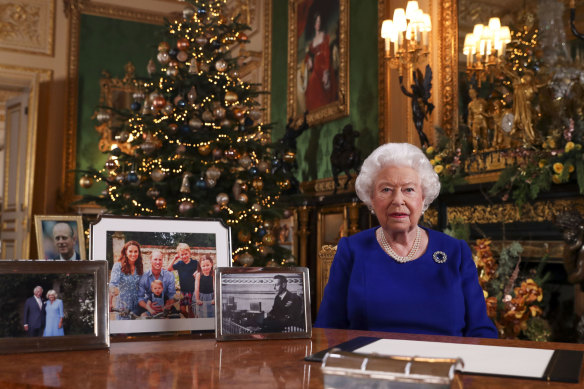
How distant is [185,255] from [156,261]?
0.25ft

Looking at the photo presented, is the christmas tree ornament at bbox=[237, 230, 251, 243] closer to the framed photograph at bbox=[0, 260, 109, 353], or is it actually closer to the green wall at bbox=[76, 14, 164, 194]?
the framed photograph at bbox=[0, 260, 109, 353]

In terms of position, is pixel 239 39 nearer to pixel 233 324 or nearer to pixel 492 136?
pixel 492 136

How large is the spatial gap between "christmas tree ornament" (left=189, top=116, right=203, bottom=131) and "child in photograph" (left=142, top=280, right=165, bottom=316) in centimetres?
390

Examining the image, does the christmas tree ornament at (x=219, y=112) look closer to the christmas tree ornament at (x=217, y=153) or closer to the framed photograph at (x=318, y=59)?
the christmas tree ornament at (x=217, y=153)

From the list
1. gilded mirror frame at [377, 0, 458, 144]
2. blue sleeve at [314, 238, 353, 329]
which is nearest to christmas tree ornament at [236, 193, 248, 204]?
gilded mirror frame at [377, 0, 458, 144]

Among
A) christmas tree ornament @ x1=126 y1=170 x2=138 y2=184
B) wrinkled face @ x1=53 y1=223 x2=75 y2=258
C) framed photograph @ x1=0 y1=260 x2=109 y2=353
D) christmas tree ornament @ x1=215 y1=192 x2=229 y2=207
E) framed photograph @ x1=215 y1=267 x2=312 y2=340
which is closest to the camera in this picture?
framed photograph @ x1=0 y1=260 x2=109 y2=353

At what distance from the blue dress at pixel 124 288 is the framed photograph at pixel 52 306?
13 centimetres

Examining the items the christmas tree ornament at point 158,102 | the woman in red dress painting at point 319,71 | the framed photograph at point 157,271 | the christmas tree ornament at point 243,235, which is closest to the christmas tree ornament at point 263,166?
the christmas tree ornament at point 243,235

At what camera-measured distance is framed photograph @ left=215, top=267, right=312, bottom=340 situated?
4.73 feet

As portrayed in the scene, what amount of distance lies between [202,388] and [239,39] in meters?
5.13

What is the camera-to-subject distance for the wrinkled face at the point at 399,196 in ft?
6.32

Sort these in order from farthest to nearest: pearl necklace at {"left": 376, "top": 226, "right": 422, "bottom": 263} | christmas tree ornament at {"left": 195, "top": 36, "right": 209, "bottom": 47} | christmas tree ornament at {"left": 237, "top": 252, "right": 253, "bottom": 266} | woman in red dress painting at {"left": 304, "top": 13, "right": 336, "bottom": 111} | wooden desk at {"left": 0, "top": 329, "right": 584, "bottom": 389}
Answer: woman in red dress painting at {"left": 304, "top": 13, "right": 336, "bottom": 111}
christmas tree ornament at {"left": 195, "top": 36, "right": 209, "bottom": 47}
christmas tree ornament at {"left": 237, "top": 252, "right": 253, "bottom": 266}
pearl necklace at {"left": 376, "top": 226, "right": 422, "bottom": 263}
wooden desk at {"left": 0, "top": 329, "right": 584, "bottom": 389}

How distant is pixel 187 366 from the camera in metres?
1.14

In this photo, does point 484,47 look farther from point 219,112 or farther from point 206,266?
point 206,266
